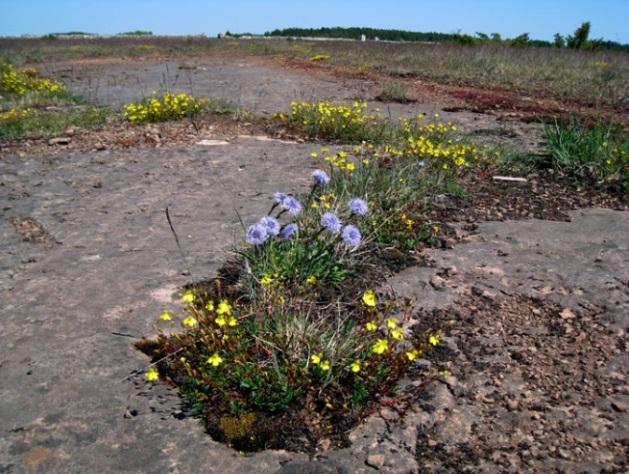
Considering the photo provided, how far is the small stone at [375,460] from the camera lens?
1.99 meters

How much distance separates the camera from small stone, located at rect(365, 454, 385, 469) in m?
1.99

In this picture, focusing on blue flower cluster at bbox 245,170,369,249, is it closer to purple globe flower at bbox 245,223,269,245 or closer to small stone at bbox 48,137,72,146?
purple globe flower at bbox 245,223,269,245

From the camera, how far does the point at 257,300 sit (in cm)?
280

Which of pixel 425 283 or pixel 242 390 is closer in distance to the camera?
pixel 242 390

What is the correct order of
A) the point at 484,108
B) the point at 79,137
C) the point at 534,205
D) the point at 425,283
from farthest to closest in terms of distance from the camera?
the point at 484,108 < the point at 79,137 < the point at 534,205 < the point at 425,283

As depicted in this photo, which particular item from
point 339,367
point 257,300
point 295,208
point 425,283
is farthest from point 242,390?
point 425,283

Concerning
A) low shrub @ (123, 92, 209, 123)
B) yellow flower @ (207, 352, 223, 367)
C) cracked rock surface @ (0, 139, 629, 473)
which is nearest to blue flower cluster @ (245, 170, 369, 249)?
cracked rock surface @ (0, 139, 629, 473)

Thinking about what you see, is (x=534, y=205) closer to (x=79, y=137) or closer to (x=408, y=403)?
(x=408, y=403)

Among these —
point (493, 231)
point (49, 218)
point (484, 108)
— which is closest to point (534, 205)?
point (493, 231)

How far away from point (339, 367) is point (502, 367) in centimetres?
74

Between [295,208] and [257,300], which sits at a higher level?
[295,208]

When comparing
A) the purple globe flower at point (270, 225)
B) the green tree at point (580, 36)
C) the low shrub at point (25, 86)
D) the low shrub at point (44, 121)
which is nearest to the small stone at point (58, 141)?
the low shrub at point (44, 121)

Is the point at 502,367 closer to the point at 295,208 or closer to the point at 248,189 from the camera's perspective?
the point at 295,208

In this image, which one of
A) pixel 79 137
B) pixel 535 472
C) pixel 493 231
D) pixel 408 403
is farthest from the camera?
pixel 79 137
